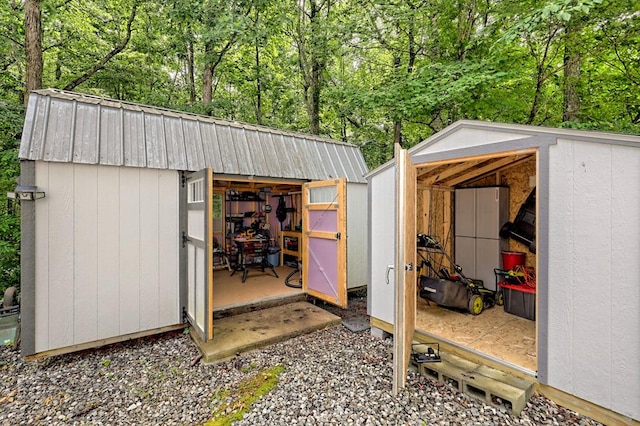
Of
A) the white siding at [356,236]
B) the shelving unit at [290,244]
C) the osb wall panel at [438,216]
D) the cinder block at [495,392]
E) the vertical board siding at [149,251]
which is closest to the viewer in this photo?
the cinder block at [495,392]

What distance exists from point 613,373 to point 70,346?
5.32 metres

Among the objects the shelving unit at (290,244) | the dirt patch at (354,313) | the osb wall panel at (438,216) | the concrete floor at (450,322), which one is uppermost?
the osb wall panel at (438,216)

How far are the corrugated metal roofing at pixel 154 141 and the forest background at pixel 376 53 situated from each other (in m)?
1.84

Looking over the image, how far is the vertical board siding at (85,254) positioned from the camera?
3416mm

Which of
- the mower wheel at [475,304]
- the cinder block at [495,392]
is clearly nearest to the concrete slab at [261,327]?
the mower wheel at [475,304]

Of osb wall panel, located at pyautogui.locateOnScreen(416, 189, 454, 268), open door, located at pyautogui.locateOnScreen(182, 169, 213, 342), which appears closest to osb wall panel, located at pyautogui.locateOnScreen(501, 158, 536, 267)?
osb wall panel, located at pyautogui.locateOnScreen(416, 189, 454, 268)

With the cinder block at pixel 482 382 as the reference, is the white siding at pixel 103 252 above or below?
above

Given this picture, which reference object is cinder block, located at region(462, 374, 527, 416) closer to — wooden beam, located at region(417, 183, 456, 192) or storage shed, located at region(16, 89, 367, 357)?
storage shed, located at region(16, 89, 367, 357)

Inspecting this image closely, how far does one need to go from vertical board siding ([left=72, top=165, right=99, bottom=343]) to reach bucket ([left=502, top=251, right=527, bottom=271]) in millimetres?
6020

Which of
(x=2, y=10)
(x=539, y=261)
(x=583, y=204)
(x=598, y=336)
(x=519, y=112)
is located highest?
(x=2, y=10)

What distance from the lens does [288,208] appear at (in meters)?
8.27

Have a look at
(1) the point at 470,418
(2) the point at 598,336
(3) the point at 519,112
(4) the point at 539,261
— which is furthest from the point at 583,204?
(3) the point at 519,112

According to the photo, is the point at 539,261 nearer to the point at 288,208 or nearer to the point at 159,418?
the point at 159,418

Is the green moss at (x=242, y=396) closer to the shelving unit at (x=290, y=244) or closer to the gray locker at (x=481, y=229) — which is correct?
the gray locker at (x=481, y=229)
